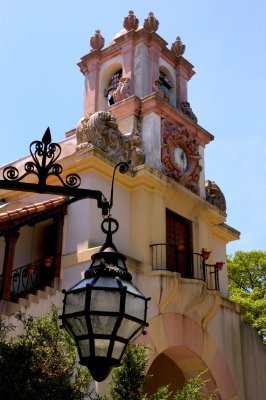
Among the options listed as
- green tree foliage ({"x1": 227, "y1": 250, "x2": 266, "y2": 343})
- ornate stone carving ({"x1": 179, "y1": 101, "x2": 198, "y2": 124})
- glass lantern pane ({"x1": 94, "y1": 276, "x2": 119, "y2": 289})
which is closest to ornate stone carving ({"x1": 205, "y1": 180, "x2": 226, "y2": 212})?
ornate stone carving ({"x1": 179, "y1": 101, "x2": 198, "y2": 124})

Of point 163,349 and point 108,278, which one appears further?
point 163,349

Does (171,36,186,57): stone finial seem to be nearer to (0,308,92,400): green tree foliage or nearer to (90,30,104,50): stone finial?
(90,30,104,50): stone finial

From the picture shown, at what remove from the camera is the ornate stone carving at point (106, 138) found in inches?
558

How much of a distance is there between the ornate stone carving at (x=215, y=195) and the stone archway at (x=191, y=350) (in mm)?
4246

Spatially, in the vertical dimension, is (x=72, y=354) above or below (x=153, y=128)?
below

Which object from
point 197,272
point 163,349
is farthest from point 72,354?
point 197,272

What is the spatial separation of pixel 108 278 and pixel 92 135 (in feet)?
32.9

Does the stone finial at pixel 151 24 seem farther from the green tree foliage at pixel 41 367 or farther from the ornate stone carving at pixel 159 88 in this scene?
the green tree foliage at pixel 41 367

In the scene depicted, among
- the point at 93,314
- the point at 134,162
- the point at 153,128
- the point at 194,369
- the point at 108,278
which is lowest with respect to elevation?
the point at 93,314

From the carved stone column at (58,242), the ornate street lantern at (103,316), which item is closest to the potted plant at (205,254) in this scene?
the carved stone column at (58,242)

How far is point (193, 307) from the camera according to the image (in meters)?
14.3

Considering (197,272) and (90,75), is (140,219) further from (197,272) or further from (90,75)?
(90,75)

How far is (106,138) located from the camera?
14.4m

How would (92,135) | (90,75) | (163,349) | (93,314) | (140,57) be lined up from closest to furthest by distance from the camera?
(93,314) → (163,349) → (92,135) → (140,57) → (90,75)
